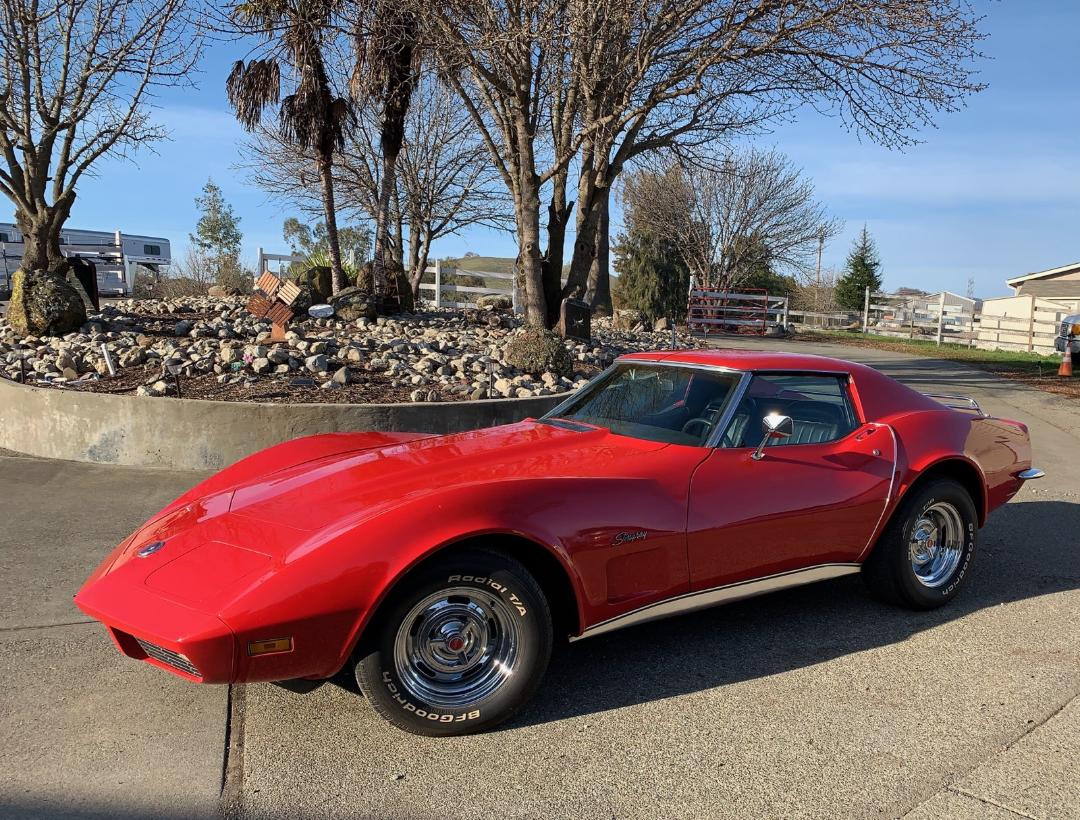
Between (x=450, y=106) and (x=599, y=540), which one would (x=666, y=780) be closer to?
(x=599, y=540)

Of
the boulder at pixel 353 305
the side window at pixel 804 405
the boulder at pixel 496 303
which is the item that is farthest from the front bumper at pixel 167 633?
the boulder at pixel 496 303

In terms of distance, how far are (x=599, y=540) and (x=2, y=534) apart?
169 inches

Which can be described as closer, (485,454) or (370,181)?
(485,454)

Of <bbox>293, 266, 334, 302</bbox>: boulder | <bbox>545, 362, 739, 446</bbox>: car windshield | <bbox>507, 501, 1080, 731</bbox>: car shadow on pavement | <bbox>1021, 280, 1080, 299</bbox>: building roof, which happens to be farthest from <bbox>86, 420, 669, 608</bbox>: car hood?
<bbox>1021, 280, 1080, 299</bbox>: building roof

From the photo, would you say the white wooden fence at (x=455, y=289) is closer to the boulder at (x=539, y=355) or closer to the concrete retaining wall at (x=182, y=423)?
the boulder at (x=539, y=355)

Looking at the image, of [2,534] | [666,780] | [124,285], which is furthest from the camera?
[124,285]

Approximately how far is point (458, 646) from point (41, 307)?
9629mm

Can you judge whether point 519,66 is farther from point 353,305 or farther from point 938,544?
point 938,544

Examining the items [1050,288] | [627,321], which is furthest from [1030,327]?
[1050,288]

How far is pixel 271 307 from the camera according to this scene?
9.92 meters

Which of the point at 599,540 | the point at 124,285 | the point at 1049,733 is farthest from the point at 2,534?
the point at 124,285

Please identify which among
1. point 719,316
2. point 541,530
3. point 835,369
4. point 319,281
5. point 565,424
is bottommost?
point 541,530

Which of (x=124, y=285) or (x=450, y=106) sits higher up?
(x=450, y=106)

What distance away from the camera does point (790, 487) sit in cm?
370
